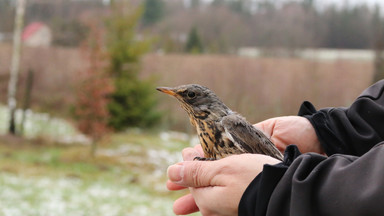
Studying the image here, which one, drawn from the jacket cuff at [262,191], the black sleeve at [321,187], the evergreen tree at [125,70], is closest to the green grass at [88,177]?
the evergreen tree at [125,70]

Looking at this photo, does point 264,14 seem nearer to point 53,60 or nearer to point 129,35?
point 129,35

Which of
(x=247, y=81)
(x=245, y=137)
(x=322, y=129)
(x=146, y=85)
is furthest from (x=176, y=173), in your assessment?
(x=247, y=81)

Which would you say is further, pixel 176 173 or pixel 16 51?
pixel 16 51

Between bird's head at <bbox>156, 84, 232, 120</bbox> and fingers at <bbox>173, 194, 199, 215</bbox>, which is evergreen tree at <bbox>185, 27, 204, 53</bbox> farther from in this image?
fingers at <bbox>173, 194, 199, 215</bbox>

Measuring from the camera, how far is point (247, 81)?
2028 centimetres

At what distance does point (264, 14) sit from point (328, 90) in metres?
7.13

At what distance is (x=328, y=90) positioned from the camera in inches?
738

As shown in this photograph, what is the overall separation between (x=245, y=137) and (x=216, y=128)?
17cm

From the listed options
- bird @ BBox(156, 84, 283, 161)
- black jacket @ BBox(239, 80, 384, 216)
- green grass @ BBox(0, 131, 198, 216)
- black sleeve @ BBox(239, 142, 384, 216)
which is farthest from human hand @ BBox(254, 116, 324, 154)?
green grass @ BBox(0, 131, 198, 216)

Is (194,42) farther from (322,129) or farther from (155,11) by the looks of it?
(322,129)

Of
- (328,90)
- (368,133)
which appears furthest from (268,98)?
(368,133)

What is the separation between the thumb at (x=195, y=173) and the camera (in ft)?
6.77

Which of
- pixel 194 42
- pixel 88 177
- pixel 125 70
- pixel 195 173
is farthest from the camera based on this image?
pixel 194 42

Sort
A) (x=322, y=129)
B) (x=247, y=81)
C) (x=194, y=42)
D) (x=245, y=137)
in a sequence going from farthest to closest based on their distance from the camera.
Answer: (x=194, y=42) → (x=247, y=81) → (x=322, y=129) → (x=245, y=137)
